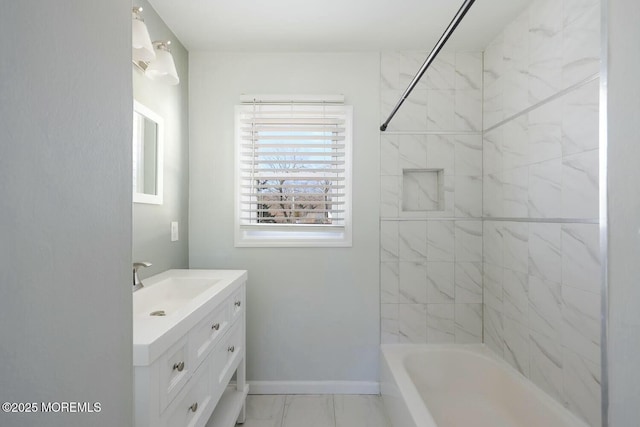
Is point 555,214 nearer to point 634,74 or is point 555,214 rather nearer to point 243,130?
point 634,74

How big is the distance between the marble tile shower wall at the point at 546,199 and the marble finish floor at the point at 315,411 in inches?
36.4

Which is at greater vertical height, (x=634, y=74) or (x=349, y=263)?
(x=634, y=74)

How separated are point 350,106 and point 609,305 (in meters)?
1.90

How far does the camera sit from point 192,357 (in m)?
1.19

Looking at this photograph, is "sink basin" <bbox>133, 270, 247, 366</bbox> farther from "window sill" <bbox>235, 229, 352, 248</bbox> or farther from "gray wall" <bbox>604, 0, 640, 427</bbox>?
"gray wall" <bbox>604, 0, 640, 427</bbox>

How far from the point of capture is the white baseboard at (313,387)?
219 cm

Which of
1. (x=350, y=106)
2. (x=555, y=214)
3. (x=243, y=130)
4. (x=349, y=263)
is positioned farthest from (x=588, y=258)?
(x=243, y=130)

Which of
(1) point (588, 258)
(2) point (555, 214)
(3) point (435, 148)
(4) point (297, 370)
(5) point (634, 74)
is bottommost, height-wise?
(4) point (297, 370)

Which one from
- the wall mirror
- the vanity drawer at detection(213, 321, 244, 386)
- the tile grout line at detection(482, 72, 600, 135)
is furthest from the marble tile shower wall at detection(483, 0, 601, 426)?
the wall mirror

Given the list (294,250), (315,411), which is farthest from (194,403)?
(294,250)

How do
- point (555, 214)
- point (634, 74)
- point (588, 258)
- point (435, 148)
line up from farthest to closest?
point (435, 148)
point (555, 214)
point (588, 258)
point (634, 74)

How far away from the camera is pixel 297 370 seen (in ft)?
7.27

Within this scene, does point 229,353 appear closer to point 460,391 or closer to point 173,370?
point 173,370

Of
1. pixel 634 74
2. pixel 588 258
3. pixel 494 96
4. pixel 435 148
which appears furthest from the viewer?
pixel 435 148
